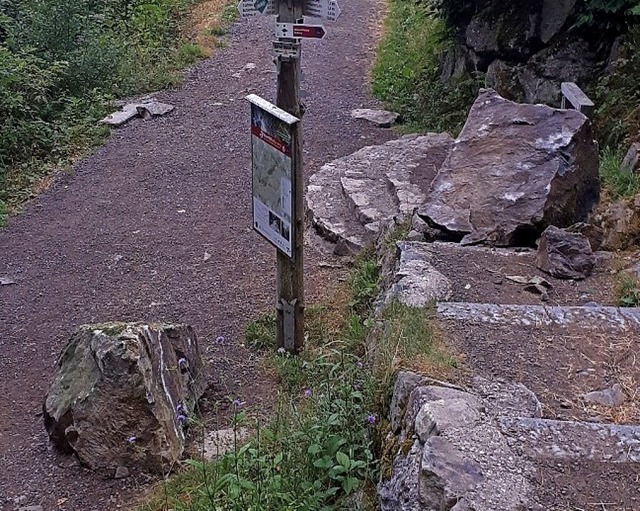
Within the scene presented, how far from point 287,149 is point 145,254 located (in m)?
3.09

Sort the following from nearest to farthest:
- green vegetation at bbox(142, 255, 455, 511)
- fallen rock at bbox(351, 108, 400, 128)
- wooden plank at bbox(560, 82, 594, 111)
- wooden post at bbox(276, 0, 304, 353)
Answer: green vegetation at bbox(142, 255, 455, 511), wooden post at bbox(276, 0, 304, 353), wooden plank at bbox(560, 82, 594, 111), fallen rock at bbox(351, 108, 400, 128)

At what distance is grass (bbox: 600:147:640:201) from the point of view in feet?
20.0

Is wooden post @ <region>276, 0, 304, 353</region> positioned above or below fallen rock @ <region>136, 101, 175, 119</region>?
above

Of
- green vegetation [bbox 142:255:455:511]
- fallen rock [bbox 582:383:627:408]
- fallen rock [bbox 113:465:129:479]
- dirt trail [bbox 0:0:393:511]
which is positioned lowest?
dirt trail [bbox 0:0:393:511]

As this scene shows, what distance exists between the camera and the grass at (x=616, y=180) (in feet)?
20.0

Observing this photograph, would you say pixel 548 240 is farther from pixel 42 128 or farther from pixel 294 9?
pixel 42 128

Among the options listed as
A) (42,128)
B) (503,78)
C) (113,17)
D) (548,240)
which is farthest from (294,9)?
(113,17)

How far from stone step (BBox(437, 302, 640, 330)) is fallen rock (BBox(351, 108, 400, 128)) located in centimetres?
666

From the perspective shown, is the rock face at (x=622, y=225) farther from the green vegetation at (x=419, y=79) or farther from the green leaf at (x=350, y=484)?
the green vegetation at (x=419, y=79)

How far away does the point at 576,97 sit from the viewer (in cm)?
695

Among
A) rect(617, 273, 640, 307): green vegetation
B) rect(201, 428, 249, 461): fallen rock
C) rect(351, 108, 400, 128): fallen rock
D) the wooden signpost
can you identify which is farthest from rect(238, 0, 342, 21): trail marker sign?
rect(351, 108, 400, 128): fallen rock

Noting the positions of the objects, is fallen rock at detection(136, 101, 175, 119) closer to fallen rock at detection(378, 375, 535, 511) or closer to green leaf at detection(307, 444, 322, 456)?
green leaf at detection(307, 444, 322, 456)

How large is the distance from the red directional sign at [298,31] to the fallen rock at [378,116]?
5852 millimetres

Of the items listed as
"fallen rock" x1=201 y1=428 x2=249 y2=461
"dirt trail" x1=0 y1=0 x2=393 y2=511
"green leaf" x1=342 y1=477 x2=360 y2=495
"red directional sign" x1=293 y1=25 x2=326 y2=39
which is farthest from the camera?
"dirt trail" x1=0 y1=0 x2=393 y2=511
